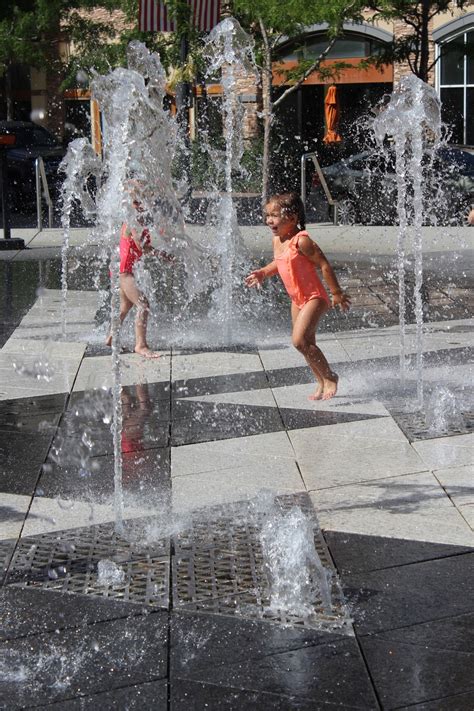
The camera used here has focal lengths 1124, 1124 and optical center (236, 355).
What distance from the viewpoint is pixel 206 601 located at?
12.1 feet

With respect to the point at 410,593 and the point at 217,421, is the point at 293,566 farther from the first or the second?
the point at 217,421

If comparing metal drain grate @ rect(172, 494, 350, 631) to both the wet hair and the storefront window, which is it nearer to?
the wet hair

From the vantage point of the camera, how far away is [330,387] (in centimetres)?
631

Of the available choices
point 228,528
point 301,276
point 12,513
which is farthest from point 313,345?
point 12,513

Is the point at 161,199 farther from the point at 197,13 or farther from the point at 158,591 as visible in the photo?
the point at 197,13

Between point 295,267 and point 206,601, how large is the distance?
2.94 m

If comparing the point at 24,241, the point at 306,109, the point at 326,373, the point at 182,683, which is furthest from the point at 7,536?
the point at 306,109

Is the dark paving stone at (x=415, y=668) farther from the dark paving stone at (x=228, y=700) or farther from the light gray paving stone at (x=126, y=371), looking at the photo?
the light gray paving stone at (x=126, y=371)

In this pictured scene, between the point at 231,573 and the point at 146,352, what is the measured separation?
371 centimetres

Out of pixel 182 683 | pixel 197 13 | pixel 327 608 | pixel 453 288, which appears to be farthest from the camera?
pixel 197 13

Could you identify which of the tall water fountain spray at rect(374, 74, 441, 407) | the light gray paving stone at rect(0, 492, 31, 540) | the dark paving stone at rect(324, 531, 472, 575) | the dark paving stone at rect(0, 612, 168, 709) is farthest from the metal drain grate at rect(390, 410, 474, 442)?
the dark paving stone at rect(0, 612, 168, 709)

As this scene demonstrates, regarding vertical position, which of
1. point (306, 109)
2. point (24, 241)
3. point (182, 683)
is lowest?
point (182, 683)

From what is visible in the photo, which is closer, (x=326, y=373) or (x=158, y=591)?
(x=158, y=591)

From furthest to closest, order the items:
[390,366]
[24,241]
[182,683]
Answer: [24,241] → [390,366] → [182,683]
